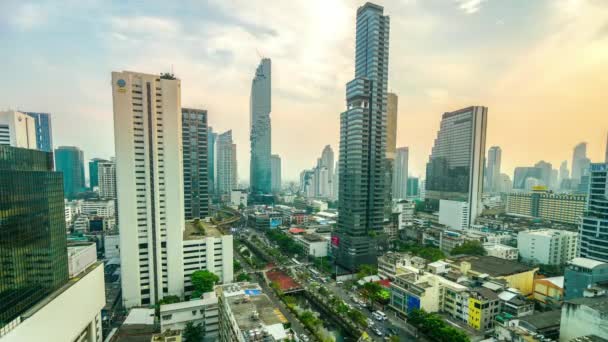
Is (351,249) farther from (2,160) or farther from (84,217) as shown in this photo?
(84,217)

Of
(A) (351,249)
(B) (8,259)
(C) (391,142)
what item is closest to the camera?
(B) (8,259)

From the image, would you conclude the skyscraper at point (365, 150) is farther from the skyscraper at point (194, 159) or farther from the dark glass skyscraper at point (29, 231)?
the dark glass skyscraper at point (29, 231)

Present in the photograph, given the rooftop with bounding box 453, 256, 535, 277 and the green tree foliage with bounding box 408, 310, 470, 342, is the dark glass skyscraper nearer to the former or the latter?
the green tree foliage with bounding box 408, 310, 470, 342

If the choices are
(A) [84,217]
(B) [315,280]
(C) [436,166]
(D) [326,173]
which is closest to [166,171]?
(B) [315,280]

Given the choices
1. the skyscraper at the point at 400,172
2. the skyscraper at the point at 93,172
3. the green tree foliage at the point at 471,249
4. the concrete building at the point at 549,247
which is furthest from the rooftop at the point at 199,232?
the skyscraper at the point at 400,172

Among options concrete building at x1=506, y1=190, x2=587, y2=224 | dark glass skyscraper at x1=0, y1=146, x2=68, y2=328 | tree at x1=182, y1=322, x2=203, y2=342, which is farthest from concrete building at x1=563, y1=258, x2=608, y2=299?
concrete building at x1=506, y1=190, x2=587, y2=224
